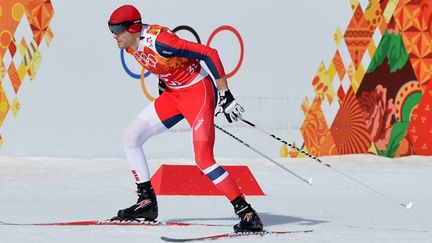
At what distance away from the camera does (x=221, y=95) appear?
6.94 metres

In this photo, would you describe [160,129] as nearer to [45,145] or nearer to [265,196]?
[265,196]

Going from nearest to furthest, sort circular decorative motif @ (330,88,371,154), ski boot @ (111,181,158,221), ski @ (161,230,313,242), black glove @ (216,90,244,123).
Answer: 1. ski @ (161,230,313,242)
2. black glove @ (216,90,244,123)
3. ski boot @ (111,181,158,221)
4. circular decorative motif @ (330,88,371,154)

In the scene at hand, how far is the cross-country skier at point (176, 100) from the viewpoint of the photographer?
273 inches

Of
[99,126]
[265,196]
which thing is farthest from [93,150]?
[265,196]

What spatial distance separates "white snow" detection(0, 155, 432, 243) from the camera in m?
6.87

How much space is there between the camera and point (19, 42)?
464 inches

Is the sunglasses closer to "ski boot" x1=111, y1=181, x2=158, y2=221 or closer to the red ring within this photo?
"ski boot" x1=111, y1=181, x2=158, y2=221

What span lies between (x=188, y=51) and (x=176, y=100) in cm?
43

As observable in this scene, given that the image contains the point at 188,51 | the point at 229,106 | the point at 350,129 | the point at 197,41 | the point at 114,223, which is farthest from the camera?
the point at 350,129

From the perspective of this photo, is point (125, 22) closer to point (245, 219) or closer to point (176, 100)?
point (176, 100)

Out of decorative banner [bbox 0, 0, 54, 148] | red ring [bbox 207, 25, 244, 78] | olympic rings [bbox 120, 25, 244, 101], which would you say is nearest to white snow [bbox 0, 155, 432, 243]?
decorative banner [bbox 0, 0, 54, 148]

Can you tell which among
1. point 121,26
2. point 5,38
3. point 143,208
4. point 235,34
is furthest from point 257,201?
point 5,38

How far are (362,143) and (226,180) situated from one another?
263 inches

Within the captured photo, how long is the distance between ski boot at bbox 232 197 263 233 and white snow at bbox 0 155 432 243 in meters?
0.19
